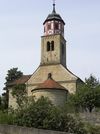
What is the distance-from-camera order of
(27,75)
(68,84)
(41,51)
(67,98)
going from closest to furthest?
1. (67,98)
2. (68,84)
3. (41,51)
4. (27,75)

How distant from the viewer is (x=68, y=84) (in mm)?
68250

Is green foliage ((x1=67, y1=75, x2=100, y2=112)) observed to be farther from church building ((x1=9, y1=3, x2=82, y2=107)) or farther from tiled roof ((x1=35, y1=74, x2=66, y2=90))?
tiled roof ((x1=35, y1=74, x2=66, y2=90))

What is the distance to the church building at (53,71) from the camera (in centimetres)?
6372

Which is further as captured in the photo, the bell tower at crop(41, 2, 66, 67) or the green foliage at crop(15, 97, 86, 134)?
the bell tower at crop(41, 2, 66, 67)

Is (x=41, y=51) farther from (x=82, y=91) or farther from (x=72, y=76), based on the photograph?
(x=82, y=91)

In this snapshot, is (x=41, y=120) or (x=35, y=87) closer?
(x=41, y=120)

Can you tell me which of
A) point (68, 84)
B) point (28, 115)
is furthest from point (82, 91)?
point (28, 115)

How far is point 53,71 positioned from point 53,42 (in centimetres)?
553

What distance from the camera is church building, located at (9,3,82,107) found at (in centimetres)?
6372

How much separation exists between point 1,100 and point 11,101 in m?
4.12

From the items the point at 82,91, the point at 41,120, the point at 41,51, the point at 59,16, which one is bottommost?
the point at 41,120

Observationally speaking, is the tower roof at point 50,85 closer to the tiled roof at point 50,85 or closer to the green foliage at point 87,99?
the tiled roof at point 50,85

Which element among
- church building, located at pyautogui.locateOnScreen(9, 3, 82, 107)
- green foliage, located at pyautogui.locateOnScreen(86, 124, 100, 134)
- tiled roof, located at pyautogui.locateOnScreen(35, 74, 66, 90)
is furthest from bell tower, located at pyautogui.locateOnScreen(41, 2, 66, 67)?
green foliage, located at pyautogui.locateOnScreen(86, 124, 100, 134)

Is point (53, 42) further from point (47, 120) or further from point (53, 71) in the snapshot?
point (47, 120)
